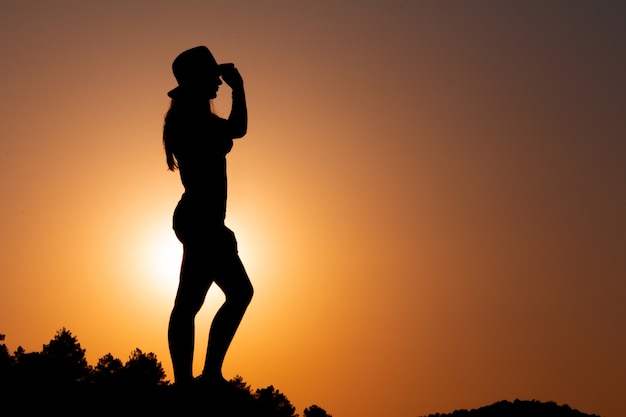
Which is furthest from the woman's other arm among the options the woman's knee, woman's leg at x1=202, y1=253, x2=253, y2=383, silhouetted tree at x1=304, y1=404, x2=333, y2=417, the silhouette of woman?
silhouetted tree at x1=304, y1=404, x2=333, y2=417

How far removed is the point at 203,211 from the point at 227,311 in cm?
116

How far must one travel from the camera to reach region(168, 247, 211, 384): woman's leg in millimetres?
12242

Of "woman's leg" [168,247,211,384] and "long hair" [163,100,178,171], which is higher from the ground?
"long hair" [163,100,178,171]

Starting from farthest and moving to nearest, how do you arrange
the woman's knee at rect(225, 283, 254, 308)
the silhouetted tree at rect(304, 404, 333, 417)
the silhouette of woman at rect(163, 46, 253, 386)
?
the silhouetted tree at rect(304, 404, 333, 417), the woman's knee at rect(225, 283, 254, 308), the silhouette of woman at rect(163, 46, 253, 386)

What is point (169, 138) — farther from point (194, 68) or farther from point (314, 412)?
point (314, 412)

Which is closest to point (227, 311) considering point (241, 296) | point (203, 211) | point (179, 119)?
point (241, 296)

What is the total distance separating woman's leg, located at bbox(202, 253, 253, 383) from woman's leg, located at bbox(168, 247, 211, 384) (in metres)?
0.21

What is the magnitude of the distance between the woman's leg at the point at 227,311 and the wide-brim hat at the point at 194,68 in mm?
1974

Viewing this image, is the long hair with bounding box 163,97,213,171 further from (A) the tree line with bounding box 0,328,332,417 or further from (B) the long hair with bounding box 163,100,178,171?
(A) the tree line with bounding box 0,328,332,417

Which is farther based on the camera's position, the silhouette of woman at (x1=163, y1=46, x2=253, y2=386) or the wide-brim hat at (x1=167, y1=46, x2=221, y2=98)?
the wide-brim hat at (x1=167, y1=46, x2=221, y2=98)

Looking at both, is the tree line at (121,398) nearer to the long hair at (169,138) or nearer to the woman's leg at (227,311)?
the woman's leg at (227,311)

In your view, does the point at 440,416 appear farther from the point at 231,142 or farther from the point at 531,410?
the point at 231,142

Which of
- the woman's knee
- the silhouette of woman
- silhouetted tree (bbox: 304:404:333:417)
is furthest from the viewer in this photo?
silhouetted tree (bbox: 304:404:333:417)

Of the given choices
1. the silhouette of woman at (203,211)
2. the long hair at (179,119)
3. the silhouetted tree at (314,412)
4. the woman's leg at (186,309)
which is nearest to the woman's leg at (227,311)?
the silhouette of woman at (203,211)
